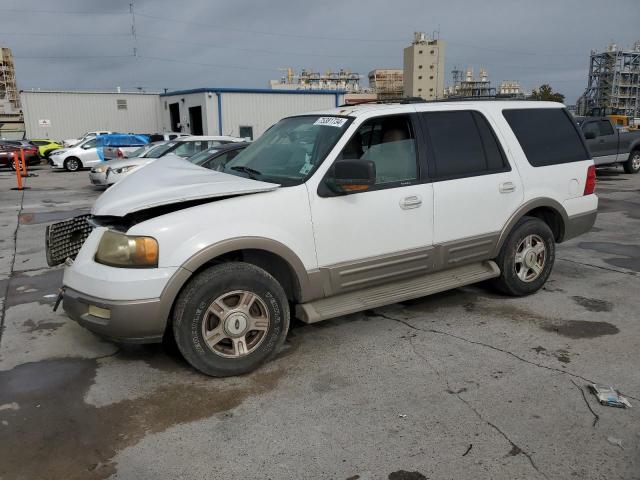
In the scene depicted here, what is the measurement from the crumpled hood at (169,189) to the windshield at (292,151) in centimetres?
25

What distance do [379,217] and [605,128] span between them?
1503 cm

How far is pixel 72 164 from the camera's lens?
75.0 feet

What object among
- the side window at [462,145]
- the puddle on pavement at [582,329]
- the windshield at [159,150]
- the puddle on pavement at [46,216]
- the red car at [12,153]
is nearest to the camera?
the puddle on pavement at [582,329]

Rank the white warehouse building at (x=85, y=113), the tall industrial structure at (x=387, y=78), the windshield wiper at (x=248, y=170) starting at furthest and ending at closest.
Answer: the tall industrial structure at (x=387, y=78) → the white warehouse building at (x=85, y=113) → the windshield wiper at (x=248, y=170)

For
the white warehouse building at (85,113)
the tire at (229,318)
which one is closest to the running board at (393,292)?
the tire at (229,318)

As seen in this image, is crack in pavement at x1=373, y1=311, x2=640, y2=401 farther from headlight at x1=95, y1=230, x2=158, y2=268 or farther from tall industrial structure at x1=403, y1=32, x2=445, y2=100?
tall industrial structure at x1=403, y1=32, x2=445, y2=100

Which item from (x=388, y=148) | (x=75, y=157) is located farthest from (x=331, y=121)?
(x=75, y=157)

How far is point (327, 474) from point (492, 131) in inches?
135

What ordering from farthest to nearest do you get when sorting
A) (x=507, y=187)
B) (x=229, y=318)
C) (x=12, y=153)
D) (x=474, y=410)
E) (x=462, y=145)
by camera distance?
1. (x=12, y=153)
2. (x=507, y=187)
3. (x=462, y=145)
4. (x=229, y=318)
5. (x=474, y=410)

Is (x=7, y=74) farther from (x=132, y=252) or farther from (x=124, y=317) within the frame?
(x=124, y=317)

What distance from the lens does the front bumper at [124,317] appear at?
3273 mm

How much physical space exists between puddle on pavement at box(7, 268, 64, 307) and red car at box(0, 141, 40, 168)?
68.8ft

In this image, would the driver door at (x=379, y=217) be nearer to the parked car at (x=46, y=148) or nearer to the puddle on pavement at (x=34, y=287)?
the puddle on pavement at (x=34, y=287)

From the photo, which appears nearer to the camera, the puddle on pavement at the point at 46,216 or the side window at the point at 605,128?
the puddle on pavement at the point at 46,216
